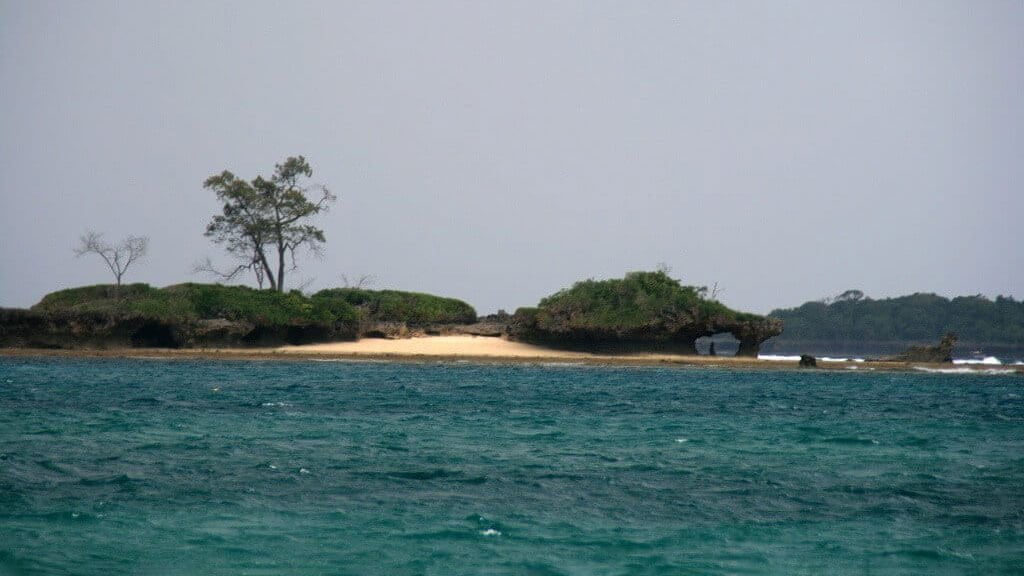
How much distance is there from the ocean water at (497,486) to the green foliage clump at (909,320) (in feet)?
378

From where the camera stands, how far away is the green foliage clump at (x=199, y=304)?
50.3m

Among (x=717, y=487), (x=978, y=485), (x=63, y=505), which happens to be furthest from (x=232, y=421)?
(x=978, y=485)

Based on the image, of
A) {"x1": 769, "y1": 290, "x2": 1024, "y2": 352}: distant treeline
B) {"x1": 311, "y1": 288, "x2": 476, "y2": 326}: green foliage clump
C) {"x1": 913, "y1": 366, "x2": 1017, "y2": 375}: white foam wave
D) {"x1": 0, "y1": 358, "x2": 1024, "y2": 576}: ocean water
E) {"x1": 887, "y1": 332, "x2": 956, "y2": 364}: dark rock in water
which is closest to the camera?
{"x1": 0, "y1": 358, "x2": 1024, "y2": 576}: ocean water

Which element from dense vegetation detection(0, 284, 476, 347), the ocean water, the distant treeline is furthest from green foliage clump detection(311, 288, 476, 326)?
the distant treeline

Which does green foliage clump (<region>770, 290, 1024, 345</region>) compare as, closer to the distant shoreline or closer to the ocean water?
the distant shoreline

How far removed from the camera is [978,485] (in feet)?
49.1

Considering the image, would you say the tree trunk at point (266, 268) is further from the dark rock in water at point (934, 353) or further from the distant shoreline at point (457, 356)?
the dark rock in water at point (934, 353)

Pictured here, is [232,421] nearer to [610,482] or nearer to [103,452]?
[103,452]

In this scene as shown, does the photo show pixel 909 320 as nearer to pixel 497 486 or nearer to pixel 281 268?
pixel 281 268

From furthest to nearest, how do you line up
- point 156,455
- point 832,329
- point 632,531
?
1. point 832,329
2. point 156,455
3. point 632,531

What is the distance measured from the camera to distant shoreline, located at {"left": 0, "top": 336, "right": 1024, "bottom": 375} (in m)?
47.7

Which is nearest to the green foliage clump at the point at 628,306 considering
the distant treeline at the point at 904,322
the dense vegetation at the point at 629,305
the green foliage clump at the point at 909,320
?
the dense vegetation at the point at 629,305

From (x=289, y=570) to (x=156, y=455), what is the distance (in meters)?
7.15

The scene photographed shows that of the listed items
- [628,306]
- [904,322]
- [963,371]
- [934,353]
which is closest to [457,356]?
[628,306]
